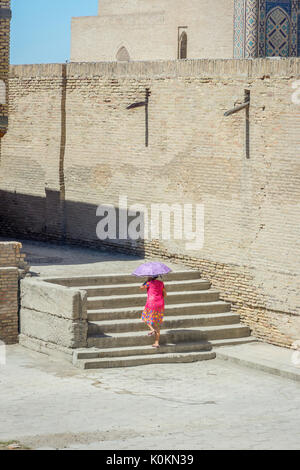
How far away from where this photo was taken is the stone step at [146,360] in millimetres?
13000

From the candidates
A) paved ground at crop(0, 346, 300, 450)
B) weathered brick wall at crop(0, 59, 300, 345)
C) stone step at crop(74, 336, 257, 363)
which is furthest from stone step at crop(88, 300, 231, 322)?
paved ground at crop(0, 346, 300, 450)

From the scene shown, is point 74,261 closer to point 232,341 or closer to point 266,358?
point 232,341

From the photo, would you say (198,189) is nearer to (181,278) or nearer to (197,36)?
(181,278)

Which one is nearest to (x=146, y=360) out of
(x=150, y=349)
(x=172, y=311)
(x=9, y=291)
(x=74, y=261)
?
(x=150, y=349)

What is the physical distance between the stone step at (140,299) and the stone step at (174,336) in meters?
0.67

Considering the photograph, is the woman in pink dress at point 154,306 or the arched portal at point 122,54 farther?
the arched portal at point 122,54

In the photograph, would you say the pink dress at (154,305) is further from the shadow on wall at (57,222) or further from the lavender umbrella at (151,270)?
the shadow on wall at (57,222)

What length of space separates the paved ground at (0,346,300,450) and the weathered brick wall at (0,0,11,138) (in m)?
4.42

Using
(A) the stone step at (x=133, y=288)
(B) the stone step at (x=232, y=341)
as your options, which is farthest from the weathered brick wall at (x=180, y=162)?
(A) the stone step at (x=133, y=288)

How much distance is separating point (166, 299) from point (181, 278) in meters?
0.79

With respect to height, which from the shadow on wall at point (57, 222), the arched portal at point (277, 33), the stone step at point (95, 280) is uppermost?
the arched portal at point (277, 33)

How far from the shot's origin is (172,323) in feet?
46.8

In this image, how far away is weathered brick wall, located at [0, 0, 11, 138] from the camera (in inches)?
622
